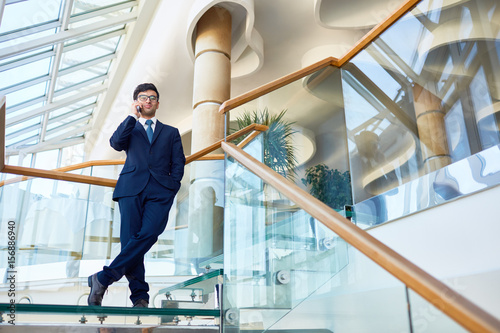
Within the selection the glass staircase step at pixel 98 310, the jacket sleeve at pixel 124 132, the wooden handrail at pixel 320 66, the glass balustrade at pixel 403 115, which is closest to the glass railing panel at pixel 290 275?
the glass staircase step at pixel 98 310

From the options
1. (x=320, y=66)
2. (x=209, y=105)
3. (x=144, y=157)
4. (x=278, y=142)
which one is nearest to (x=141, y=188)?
(x=144, y=157)

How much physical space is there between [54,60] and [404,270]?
A: 984 centimetres

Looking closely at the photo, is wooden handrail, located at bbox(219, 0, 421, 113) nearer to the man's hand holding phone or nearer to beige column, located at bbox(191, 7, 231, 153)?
the man's hand holding phone

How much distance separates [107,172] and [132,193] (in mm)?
1970

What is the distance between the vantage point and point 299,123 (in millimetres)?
3332

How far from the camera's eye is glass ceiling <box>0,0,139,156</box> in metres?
8.30

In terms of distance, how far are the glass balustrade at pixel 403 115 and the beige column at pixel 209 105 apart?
908 millimetres

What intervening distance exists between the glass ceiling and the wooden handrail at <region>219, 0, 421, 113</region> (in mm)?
5677

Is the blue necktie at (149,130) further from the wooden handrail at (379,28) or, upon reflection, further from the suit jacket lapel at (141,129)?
the wooden handrail at (379,28)

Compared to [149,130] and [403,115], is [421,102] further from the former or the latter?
[149,130]

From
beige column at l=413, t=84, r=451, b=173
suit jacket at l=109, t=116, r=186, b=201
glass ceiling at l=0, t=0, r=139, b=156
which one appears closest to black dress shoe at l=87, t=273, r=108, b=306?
suit jacket at l=109, t=116, r=186, b=201

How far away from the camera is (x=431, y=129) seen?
2.86m

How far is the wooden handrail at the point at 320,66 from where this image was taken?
2916 millimetres

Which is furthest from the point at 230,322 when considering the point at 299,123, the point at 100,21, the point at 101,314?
the point at 100,21
